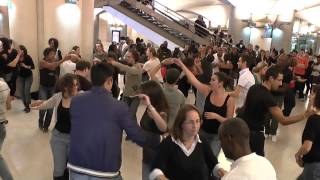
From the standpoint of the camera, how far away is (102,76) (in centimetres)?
241

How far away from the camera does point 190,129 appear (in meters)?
2.38

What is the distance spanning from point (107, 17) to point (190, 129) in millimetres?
22527

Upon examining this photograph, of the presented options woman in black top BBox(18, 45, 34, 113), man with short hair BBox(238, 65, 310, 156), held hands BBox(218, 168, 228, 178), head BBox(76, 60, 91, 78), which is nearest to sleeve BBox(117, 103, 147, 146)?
held hands BBox(218, 168, 228, 178)

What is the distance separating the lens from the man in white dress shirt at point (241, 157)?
171cm

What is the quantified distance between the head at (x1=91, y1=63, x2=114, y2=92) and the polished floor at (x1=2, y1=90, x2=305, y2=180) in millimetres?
2289

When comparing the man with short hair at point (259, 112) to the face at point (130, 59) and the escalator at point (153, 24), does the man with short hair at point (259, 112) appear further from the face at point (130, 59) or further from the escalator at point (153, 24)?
the escalator at point (153, 24)

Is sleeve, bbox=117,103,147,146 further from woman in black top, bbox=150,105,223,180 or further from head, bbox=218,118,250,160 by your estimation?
head, bbox=218,118,250,160

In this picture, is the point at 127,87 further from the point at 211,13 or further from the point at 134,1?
the point at 211,13

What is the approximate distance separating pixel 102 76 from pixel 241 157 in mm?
1097

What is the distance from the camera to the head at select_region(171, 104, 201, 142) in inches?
94.0

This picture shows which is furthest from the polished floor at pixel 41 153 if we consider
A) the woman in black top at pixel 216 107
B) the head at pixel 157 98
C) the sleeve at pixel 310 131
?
the head at pixel 157 98

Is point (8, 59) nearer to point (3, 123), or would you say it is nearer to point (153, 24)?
point (3, 123)

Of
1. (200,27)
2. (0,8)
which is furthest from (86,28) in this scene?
(200,27)

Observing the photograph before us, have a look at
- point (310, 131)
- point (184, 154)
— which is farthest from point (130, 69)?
point (184, 154)
